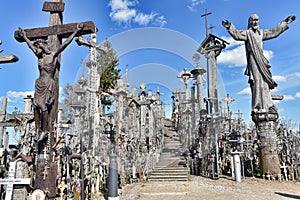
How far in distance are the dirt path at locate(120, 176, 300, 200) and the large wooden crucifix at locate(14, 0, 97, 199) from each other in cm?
341

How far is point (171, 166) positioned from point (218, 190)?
4.04 metres

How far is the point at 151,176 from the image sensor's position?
1029 cm

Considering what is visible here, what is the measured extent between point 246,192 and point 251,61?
5569 mm

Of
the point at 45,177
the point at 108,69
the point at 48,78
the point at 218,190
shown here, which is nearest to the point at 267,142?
the point at 218,190

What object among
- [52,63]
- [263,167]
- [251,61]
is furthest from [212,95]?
[52,63]

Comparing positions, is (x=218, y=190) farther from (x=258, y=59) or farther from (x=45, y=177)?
(x=258, y=59)

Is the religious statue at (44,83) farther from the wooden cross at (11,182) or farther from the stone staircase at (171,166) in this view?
the stone staircase at (171,166)

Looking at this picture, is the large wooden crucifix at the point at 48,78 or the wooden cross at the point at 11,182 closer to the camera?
the large wooden crucifix at the point at 48,78

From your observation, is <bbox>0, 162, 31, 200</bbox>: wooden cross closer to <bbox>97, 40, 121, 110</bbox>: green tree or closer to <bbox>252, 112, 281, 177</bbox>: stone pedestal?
<bbox>252, 112, 281, 177</bbox>: stone pedestal

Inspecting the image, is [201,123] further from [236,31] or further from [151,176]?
[236,31]

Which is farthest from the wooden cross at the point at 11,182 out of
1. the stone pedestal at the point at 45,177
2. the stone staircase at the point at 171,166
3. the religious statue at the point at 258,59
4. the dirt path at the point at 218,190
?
the religious statue at the point at 258,59

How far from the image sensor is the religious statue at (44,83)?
13.7 feet

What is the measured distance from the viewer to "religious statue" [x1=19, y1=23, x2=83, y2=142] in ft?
13.7

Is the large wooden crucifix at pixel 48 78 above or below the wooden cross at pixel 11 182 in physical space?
above
